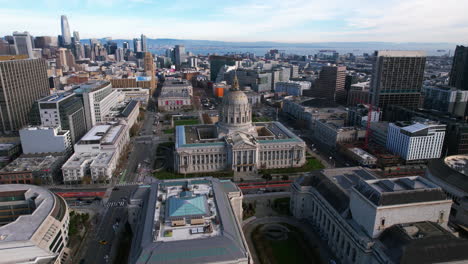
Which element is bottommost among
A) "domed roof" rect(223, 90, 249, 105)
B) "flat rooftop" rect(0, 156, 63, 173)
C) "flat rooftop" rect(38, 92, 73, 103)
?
"flat rooftop" rect(0, 156, 63, 173)

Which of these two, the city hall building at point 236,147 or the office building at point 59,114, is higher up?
the office building at point 59,114

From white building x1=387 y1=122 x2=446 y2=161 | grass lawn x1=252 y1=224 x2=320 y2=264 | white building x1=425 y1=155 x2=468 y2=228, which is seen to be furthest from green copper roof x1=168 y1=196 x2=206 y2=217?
white building x1=387 y1=122 x2=446 y2=161

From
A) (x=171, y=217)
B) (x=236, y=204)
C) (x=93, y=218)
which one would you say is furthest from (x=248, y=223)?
(x=93, y=218)

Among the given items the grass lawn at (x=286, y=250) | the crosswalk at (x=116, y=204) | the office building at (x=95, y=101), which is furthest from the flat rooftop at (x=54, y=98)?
the grass lawn at (x=286, y=250)

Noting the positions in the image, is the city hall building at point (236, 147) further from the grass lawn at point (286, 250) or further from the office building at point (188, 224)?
the grass lawn at point (286, 250)

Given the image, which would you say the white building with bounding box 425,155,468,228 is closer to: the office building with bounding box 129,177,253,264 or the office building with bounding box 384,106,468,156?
the office building with bounding box 384,106,468,156

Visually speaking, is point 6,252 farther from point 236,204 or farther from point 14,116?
point 14,116

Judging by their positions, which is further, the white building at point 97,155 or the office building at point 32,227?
the white building at point 97,155
